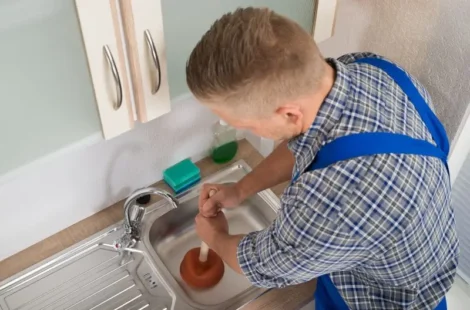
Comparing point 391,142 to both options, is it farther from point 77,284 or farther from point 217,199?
point 77,284

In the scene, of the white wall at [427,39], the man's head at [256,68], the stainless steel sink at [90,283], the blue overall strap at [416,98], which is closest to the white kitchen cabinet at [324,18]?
the white wall at [427,39]

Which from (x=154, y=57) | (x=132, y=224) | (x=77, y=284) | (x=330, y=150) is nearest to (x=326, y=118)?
(x=330, y=150)

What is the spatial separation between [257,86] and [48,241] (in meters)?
0.83

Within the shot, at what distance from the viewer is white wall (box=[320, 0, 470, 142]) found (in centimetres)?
108

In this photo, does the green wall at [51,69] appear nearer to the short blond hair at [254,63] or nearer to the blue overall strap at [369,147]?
the short blond hair at [254,63]

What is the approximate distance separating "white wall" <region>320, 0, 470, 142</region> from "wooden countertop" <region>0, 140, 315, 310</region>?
48cm

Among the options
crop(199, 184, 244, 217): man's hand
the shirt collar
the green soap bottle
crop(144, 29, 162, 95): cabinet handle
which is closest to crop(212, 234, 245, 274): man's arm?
crop(199, 184, 244, 217): man's hand

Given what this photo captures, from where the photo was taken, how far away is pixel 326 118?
0.90 meters

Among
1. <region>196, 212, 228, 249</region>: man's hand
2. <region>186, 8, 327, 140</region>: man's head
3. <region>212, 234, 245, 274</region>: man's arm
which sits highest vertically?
<region>186, 8, 327, 140</region>: man's head

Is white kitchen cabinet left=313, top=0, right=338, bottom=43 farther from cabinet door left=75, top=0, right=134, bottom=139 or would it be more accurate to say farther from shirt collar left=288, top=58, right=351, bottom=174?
cabinet door left=75, top=0, right=134, bottom=139

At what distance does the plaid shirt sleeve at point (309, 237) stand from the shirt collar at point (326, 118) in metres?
0.06

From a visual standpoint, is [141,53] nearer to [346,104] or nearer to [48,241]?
[346,104]

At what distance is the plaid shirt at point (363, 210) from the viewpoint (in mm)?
A: 854

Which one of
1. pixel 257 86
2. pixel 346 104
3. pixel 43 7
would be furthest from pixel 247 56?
pixel 43 7
